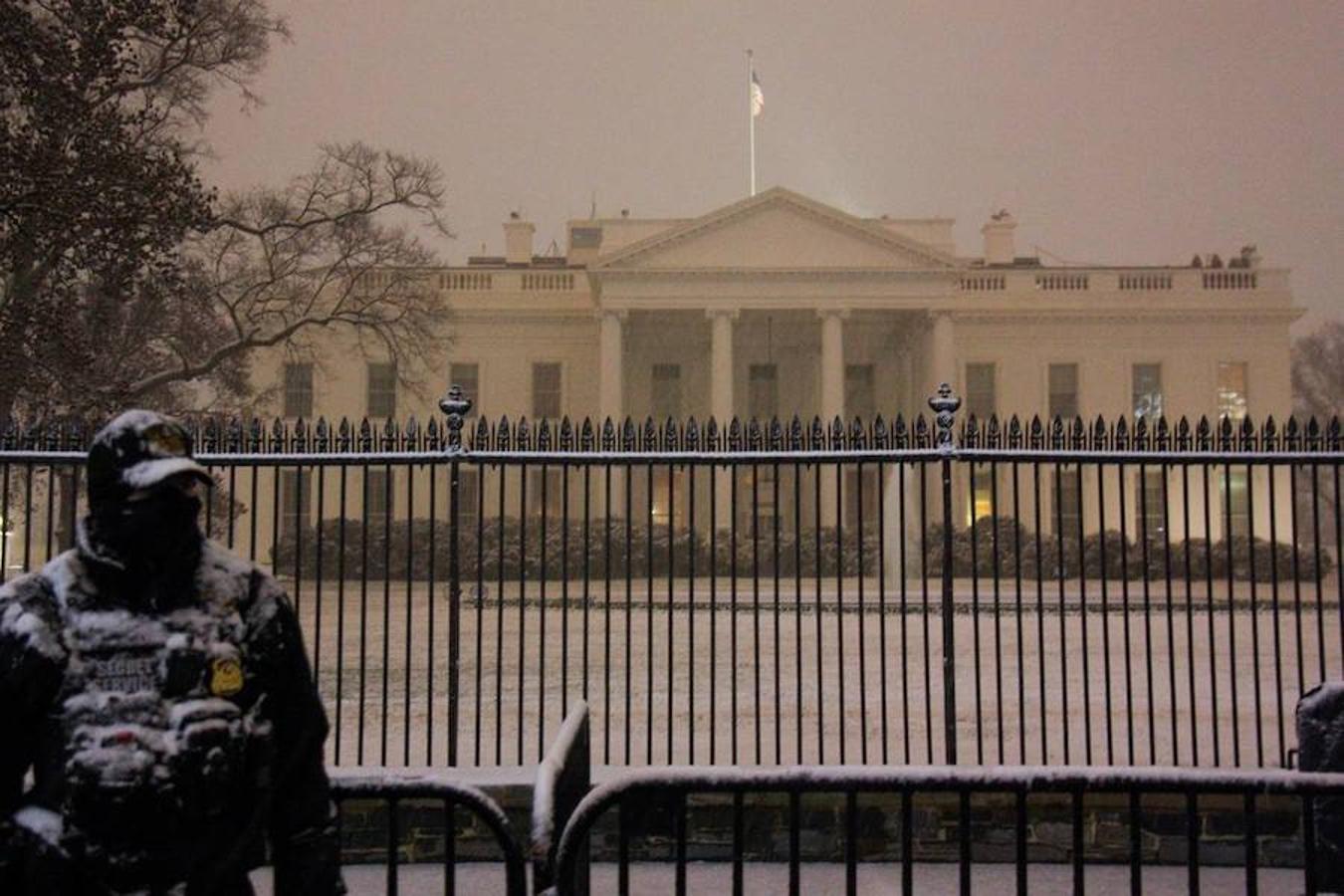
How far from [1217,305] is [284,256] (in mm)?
31435

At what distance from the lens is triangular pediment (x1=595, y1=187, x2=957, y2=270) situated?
35.7 m

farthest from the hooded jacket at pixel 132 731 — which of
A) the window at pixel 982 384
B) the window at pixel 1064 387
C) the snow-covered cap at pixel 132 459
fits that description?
the window at pixel 1064 387

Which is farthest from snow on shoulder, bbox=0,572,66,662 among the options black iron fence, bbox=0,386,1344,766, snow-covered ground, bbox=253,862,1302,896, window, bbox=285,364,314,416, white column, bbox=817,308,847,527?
window, bbox=285,364,314,416

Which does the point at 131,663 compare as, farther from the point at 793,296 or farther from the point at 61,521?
the point at 793,296

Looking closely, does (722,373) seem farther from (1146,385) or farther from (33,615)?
(33,615)

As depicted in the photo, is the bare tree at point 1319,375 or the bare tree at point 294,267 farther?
the bare tree at point 1319,375

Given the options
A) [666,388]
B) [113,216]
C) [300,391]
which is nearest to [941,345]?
[666,388]

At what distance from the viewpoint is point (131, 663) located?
6.43ft

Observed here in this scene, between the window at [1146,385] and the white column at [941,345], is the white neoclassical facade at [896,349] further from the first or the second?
the white column at [941,345]

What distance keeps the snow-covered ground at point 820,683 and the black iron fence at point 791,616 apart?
7 cm

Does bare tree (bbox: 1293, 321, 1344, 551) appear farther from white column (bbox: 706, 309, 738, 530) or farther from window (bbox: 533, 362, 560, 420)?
window (bbox: 533, 362, 560, 420)

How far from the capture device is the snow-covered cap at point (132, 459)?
199 cm

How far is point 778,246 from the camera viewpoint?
36.1m

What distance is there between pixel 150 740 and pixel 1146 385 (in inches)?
1631
